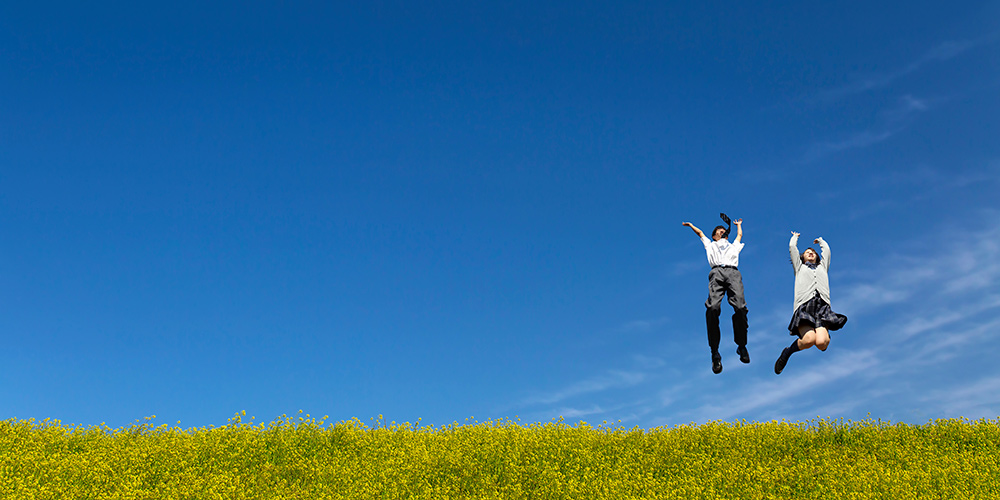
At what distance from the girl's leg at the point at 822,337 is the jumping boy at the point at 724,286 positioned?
137 centimetres

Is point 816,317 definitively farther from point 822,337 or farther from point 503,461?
point 503,461

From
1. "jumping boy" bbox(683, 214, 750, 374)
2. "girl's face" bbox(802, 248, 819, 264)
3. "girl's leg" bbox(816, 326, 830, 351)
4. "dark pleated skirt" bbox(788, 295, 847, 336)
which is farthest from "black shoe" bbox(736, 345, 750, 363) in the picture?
"girl's face" bbox(802, 248, 819, 264)

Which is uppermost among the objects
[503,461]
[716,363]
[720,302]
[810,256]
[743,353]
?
[810,256]

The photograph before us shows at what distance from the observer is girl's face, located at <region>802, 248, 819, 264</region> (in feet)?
47.5

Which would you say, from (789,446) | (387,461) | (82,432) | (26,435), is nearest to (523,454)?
(387,461)

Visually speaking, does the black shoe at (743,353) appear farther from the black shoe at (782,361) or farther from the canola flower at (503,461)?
the canola flower at (503,461)

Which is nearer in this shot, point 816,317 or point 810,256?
point 816,317

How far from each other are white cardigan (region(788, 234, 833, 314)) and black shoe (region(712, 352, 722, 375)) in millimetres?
1734

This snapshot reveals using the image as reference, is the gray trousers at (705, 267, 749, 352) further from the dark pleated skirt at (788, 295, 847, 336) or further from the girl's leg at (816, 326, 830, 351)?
the girl's leg at (816, 326, 830, 351)

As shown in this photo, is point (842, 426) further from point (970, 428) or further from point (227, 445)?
point (227, 445)

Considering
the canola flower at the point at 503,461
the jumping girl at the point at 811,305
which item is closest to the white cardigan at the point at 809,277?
the jumping girl at the point at 811,305

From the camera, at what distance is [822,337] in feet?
45.4

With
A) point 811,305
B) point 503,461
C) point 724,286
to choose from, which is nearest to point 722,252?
point 724,286

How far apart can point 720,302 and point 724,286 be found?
34 centimetres
